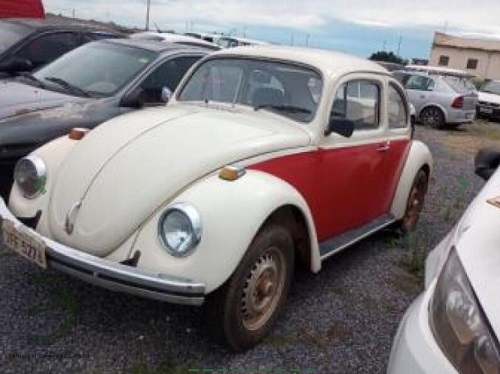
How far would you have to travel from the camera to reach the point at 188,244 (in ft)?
10.3

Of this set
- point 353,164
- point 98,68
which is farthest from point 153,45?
point 353,164

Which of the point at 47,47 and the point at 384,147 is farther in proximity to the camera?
the point at 47,47

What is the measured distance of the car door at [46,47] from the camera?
766 centimetres

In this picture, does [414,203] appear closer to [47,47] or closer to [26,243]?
[26,243]

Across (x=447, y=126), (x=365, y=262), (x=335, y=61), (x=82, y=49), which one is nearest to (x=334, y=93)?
(x=335, y=61)

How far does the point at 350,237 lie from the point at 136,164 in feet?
6.40

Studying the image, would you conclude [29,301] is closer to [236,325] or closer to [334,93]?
[236,325]

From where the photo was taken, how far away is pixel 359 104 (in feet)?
16.2

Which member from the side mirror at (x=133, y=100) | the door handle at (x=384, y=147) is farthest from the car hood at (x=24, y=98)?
the door handle at (x=384, y=147)

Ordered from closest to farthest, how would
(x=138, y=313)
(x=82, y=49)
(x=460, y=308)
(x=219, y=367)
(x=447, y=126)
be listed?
(x=460, y=308) → (x=219, y=367) → (x=138, y=313) → (x=82, y=49) → (x=447, y=126)

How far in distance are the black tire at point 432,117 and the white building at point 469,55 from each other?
41902mm

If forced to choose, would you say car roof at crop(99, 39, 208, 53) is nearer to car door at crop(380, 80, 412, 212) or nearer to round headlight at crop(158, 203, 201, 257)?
car door at crop(380, 80, 412, 212)

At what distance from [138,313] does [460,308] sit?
2.35 meters

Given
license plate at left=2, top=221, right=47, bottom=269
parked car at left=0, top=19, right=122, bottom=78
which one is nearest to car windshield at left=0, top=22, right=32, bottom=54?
parked car at left=0, top=19, right=122, bottom=78
